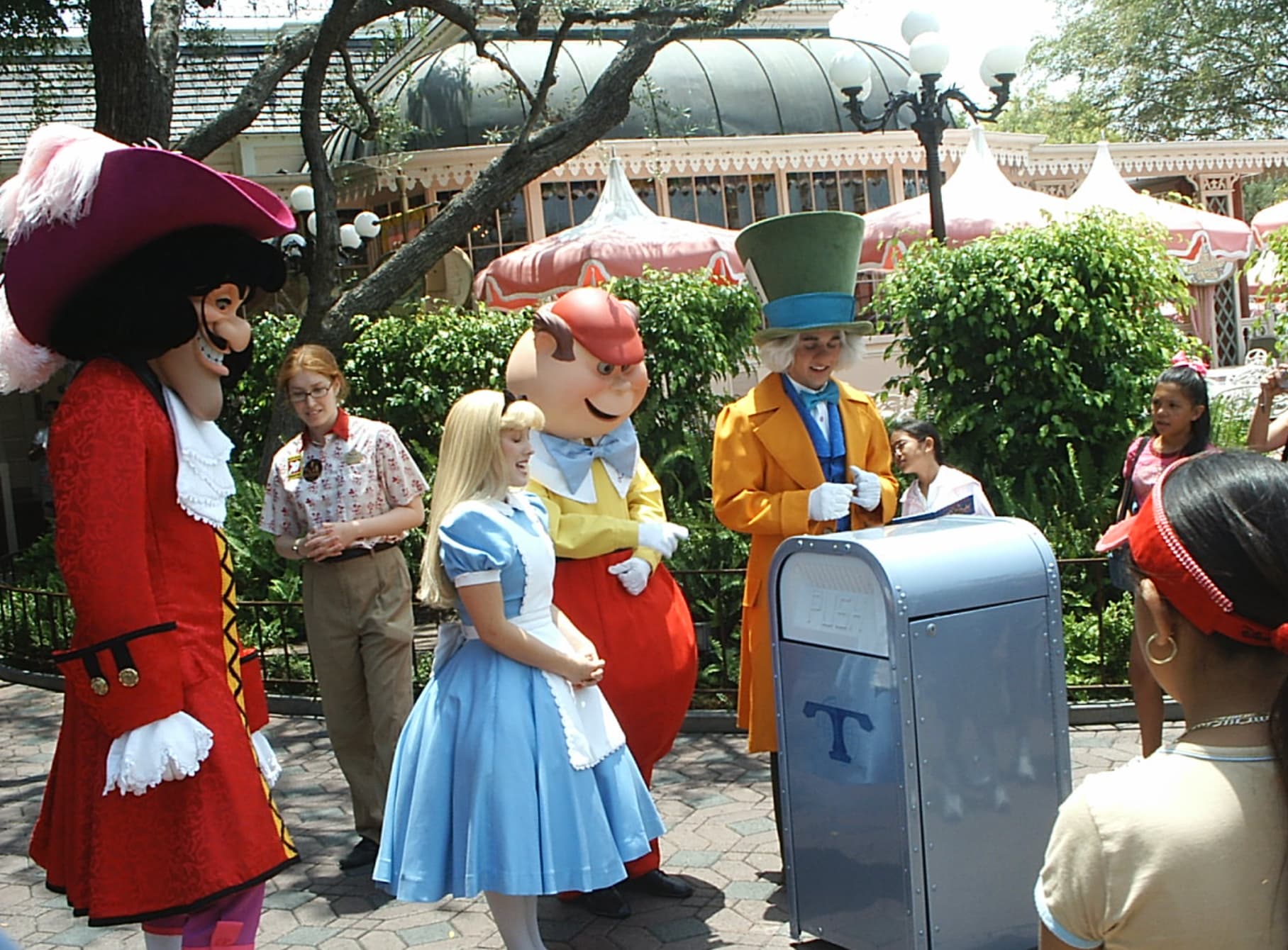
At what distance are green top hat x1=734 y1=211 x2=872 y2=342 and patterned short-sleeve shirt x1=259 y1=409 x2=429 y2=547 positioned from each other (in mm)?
1375

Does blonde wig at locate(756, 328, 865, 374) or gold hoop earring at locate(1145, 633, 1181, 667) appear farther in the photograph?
blonde wig at locate(756, 328, 865, 374)

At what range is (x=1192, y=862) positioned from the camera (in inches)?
66.2

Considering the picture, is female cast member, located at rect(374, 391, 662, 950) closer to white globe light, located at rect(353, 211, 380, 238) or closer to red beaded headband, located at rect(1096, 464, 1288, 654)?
red beaded headband, located at rect(1096, 464, 1288, 654)

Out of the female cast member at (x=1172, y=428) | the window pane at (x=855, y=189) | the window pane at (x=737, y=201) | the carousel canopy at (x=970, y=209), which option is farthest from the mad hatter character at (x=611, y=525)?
the window pane at (x=855, y=189)

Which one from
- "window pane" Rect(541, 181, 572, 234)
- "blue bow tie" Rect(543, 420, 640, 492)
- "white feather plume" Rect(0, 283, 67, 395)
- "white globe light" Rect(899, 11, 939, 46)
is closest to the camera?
"white feather plume" Rect(0, 283, 67, 395)

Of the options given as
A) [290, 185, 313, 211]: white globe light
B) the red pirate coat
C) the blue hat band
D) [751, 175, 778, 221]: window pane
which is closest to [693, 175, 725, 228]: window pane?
[751, 175, 778, 221]: window pane

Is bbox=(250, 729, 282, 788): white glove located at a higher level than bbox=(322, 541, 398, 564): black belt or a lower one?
lower

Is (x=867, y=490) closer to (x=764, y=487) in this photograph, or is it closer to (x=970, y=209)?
(x=764, y=487)

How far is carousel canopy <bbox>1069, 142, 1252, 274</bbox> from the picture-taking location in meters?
15.2

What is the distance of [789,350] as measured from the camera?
4383 millimetres

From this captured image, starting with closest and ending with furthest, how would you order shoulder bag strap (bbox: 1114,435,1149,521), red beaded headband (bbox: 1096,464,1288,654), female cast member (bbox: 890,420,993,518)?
red beaded headband (bbox: 1096,464,1288,654) → shoulder bag strap (bbox: 1114,435,1149,521) → female cast member (bbox: 890,420,993,518)

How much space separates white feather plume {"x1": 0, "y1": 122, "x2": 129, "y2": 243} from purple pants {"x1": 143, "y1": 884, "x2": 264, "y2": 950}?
1481 mm

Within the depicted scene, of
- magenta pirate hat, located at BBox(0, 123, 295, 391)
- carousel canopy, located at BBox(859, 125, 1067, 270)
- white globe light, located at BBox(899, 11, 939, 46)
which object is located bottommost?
magenta pirate hat, located at BBox(0, 123, 295, 391)

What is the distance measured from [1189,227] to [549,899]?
13.5 meters
